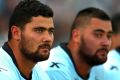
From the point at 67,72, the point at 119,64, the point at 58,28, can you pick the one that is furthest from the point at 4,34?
the point at 67,72

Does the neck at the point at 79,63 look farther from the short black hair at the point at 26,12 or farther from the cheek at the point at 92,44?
the short black hair at the point at 26,12

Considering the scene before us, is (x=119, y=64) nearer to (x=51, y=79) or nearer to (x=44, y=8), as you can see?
(x=51, y=79)

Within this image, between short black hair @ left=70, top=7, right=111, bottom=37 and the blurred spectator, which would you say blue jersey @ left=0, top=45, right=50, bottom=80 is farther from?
the blurred spectator

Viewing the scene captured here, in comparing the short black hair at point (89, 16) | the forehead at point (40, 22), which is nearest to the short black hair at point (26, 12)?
the forehead at point (40, 22)

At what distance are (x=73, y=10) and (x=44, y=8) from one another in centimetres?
359

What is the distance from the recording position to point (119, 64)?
18.5 ft

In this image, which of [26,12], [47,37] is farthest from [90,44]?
[26,12]

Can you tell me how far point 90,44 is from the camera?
15.2 feet

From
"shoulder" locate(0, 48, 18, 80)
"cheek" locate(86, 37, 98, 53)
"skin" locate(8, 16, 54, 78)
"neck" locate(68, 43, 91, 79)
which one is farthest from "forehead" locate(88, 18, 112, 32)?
"shoulder" locate(0, 48, 18, 80)

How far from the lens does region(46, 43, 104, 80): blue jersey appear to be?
447 cm

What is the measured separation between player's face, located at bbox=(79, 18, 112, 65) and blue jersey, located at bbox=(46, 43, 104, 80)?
16 cm

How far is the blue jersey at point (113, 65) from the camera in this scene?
536cm

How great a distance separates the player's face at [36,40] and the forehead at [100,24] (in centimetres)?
82

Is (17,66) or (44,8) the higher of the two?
(44,8)
